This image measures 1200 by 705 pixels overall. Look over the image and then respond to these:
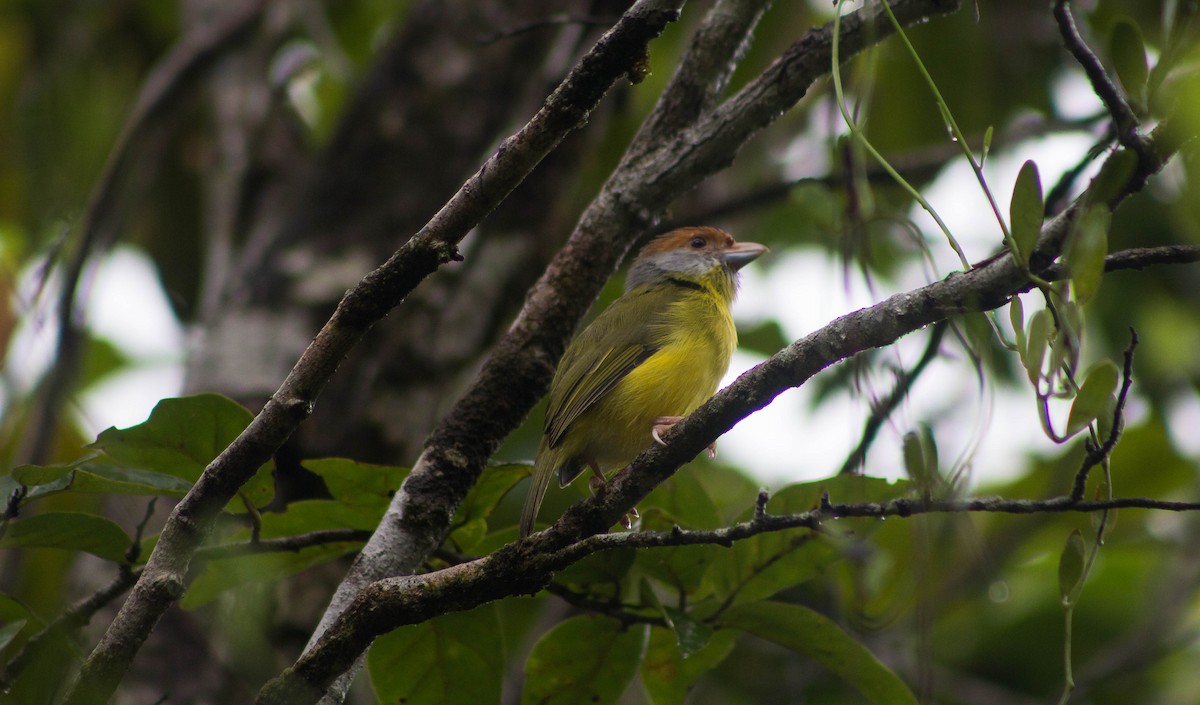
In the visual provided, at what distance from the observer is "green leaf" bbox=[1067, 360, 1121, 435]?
1717 mm

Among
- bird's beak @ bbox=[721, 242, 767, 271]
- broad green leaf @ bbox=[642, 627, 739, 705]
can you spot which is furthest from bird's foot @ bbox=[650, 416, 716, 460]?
bird's beak @ bbox=[721, 242, 767, 271]

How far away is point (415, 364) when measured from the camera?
4422mm

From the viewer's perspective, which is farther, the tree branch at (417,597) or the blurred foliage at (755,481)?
the blurred foliage at (755,481)

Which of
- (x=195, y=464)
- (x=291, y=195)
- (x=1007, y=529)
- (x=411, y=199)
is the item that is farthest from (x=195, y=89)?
(x=1007, y=529)

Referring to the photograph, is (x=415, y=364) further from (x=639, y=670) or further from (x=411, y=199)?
(x=639, y=670)

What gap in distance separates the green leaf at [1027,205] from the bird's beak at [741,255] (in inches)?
135

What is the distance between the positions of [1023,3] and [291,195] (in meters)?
3.84

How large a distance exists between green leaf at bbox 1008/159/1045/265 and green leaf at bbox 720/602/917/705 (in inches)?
42.4

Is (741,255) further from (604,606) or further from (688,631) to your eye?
(688,631)

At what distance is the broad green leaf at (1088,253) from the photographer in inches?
63.9

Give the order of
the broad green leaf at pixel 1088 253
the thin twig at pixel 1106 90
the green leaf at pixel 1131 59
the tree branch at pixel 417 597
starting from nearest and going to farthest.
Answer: the broad green leaf at pixel 1088 253, the thin twig at pixel 1106 90, the green leaf at pixel 1131 59, the tree branch at pixel 417 597

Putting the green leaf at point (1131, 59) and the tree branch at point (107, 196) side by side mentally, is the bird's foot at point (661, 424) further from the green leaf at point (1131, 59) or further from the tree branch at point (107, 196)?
the green leaf at point (1131, 59)

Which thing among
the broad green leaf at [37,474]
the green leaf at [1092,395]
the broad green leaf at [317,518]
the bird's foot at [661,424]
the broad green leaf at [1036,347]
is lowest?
the green leaf at [1092,395]

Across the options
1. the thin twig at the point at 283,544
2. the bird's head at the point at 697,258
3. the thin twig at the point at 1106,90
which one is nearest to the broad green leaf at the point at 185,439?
the thin twig at the point at 283,544
